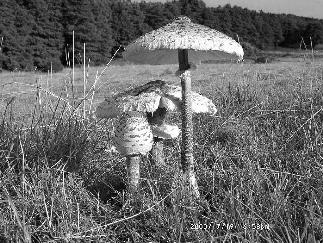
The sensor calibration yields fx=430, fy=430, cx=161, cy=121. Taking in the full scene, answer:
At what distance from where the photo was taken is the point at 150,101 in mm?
2502

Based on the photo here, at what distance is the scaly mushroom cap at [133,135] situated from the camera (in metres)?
2.48

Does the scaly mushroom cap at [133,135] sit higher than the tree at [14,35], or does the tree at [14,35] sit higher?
the tree at [14,35]

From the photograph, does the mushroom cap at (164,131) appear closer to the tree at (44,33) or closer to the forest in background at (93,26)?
the forest in background at (93,26)

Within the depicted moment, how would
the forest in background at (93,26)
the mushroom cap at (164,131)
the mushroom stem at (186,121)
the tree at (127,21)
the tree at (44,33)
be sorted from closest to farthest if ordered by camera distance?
1. the mushroom stem at (186,121)
2. the mushroom cap at (164,131)
3. the forest in background at (93,26)
4. the tree at (44,33)
5. the tree at (127,21)

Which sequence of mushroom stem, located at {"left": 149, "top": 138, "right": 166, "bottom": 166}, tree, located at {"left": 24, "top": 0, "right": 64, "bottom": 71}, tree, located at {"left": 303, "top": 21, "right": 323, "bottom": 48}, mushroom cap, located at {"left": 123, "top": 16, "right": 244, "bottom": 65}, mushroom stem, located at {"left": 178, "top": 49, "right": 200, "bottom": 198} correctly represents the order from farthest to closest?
1. tree, located at {"left": 303, "top": 21, "right": 323, "bottom": 48}
2. tree, located at {"left": 24, "top": 0, "right": 64, "bottom": 71}
3. mushroom stem, located at {"left": 149, "top": 138, "right": 166, "bottom": 166}
4. mushroom stem, located at {"left": 178, "top": 49, "right": 200, "bottom": 198}
5. mushroom cap, located at {"left": 123, "top": 16, "right": 244, "bottom": 65}

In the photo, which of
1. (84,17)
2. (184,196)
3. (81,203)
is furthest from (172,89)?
(84,17)

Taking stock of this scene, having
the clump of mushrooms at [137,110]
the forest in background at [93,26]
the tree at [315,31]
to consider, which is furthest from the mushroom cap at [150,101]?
the tree at [315,31]

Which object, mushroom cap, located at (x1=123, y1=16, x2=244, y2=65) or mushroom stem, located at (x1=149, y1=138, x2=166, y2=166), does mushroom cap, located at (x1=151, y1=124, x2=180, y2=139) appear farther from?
mushroom cap, located at (x1=123, y1=16, x2=244, y2=65)

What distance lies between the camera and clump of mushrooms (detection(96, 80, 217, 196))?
249 cm

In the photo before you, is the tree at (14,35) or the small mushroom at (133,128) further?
the tree at (14,35)

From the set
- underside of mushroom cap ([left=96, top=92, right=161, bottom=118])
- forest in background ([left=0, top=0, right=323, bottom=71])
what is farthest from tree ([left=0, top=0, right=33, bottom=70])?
underside of mushroom cap ([left=96, top=92, right=161, bottom=118])

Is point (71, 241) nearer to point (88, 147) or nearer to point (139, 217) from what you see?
point (139, 217)

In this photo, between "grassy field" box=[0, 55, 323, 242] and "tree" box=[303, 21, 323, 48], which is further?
"tree" box=[303, 21, 323, 48]

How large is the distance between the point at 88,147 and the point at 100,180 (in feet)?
1.85
